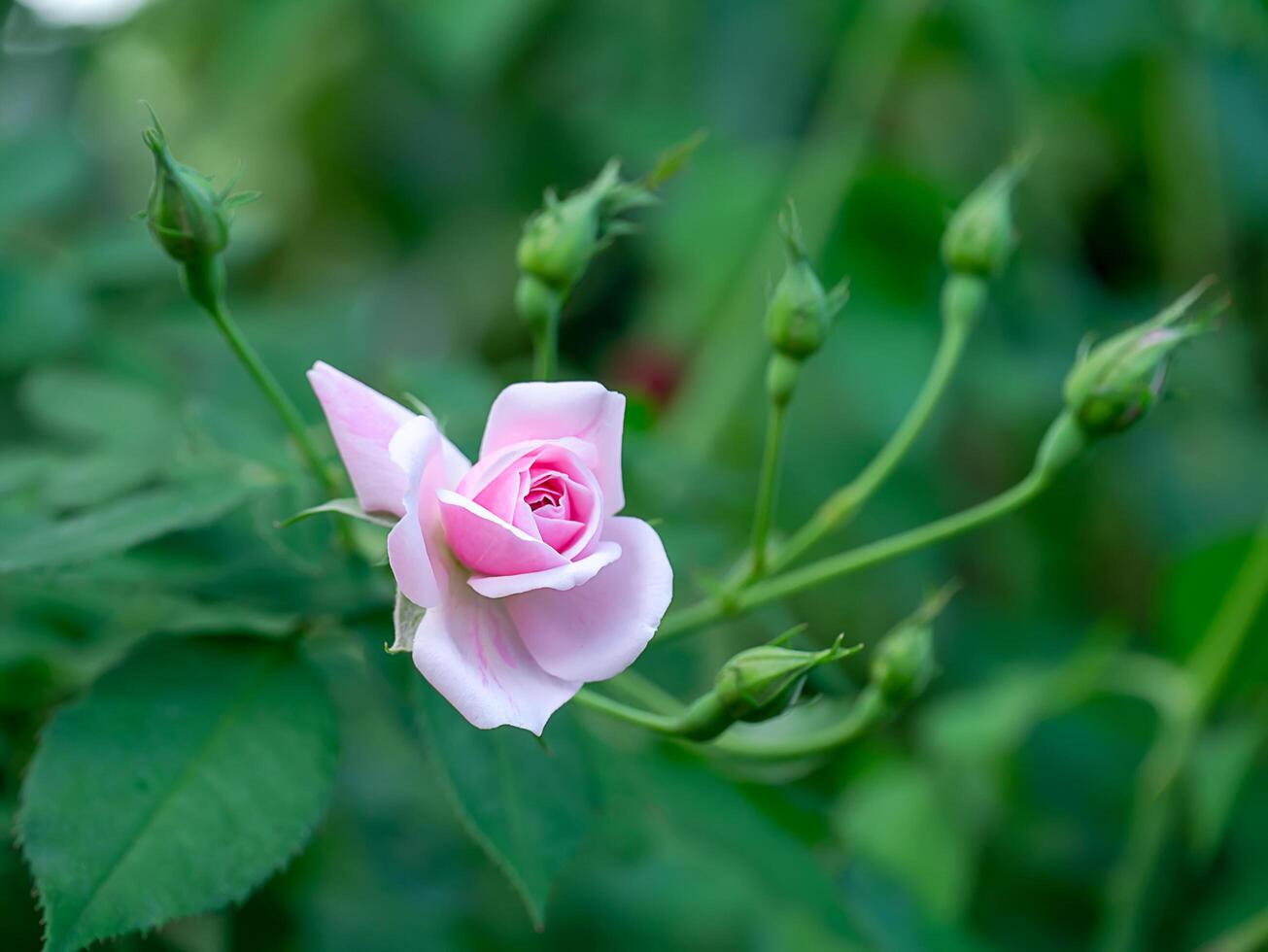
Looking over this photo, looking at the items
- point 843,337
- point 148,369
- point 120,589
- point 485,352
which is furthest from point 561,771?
point 485,352

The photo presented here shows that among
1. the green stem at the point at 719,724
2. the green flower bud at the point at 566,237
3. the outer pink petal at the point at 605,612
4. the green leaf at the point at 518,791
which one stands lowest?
the green leaf at the point at 518,791

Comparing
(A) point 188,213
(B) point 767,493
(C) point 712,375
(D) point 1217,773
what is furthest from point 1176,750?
(A) point 188,213

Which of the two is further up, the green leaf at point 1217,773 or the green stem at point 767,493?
the green stem at point 767,493

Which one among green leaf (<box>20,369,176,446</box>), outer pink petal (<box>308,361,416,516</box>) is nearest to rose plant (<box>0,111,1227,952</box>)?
outer pink petal (<box>308,361,416,516</box>)

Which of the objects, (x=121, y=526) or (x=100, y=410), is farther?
(x=100, y=410)

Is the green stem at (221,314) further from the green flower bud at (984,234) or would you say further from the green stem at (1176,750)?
the green stem at (1176,750)

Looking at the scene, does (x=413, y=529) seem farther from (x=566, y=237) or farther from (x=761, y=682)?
(x=566, y=237)

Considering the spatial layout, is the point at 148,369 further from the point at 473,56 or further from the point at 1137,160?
the point at 1137,160

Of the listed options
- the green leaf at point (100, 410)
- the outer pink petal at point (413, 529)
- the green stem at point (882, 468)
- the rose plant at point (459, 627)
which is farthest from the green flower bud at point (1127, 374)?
the green leaf at point (100, 410)
